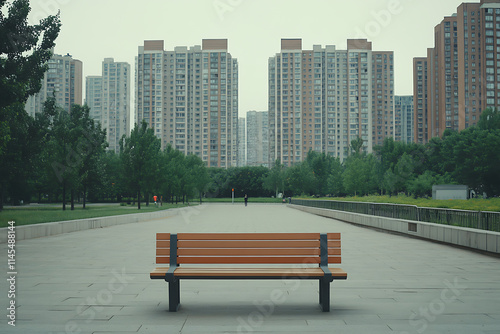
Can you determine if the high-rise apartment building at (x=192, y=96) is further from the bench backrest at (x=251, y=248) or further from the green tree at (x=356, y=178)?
the bench backrest at (x=251, y=248)

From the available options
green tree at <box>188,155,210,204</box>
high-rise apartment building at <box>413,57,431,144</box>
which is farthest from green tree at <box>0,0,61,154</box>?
high-rise apartment building at <box>413,57,431,144</box>

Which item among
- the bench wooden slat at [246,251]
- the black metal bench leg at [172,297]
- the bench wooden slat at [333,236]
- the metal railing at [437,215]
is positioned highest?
the bench wooden slat at [333,236]

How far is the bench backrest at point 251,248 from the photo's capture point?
556 centimetres

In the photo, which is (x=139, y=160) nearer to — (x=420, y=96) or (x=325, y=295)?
(x=325, y=295)

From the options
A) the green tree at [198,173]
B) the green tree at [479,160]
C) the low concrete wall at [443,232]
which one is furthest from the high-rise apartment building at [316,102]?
the low concrete wall at [443,232]

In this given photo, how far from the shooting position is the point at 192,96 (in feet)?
440

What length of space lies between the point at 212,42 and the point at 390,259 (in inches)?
5184

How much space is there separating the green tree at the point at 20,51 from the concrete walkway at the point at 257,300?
906cm

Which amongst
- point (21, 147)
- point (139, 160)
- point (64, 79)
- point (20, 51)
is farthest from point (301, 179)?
point (64, 79)

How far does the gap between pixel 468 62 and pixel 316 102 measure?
43.0 m

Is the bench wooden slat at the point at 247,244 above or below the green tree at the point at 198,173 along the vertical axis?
below

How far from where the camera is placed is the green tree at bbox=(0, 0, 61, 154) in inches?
669

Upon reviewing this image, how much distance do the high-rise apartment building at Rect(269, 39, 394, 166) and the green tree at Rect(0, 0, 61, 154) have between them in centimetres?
11737

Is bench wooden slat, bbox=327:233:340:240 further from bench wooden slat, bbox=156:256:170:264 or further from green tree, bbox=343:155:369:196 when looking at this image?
green tree, bbox=343:155:369:196
